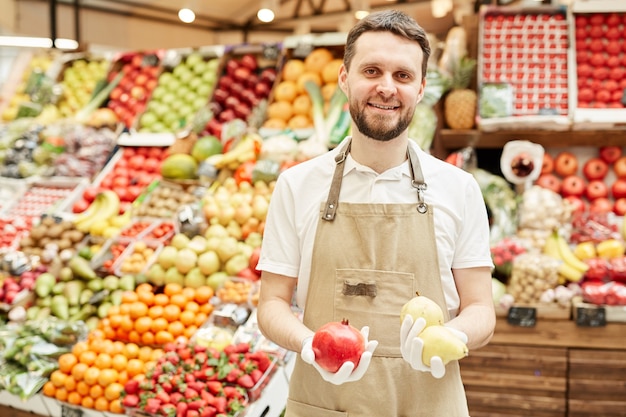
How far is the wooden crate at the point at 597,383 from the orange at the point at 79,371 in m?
2.42

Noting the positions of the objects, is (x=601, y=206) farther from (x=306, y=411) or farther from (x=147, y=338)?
(x=306, y=411)

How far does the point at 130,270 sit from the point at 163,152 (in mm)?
1565

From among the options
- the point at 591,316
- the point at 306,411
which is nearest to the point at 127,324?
the point at 306,411

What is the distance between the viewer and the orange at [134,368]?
2.93m

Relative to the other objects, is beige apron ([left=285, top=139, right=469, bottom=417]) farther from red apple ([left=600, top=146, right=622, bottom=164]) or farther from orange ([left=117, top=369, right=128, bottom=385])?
red apple ([left=600, top=146, right=622, bottom=164])

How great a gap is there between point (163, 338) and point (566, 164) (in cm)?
287

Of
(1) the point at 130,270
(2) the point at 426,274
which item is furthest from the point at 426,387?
(1) the point at 130,270

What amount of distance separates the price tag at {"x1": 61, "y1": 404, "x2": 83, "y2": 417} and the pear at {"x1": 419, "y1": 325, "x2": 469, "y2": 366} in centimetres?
212

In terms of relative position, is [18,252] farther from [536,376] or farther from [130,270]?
[536,376]

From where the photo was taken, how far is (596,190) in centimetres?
412

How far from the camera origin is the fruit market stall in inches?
119

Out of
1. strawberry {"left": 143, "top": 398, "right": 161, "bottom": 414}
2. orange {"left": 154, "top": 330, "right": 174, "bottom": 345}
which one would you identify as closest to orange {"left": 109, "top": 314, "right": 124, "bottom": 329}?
orange {"left": 154, "top": 330, "right": 174, "bottom": 345}

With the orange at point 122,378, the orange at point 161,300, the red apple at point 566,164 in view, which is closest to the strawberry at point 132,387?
the orange at point 122,378

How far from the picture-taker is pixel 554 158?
4.34 meters
